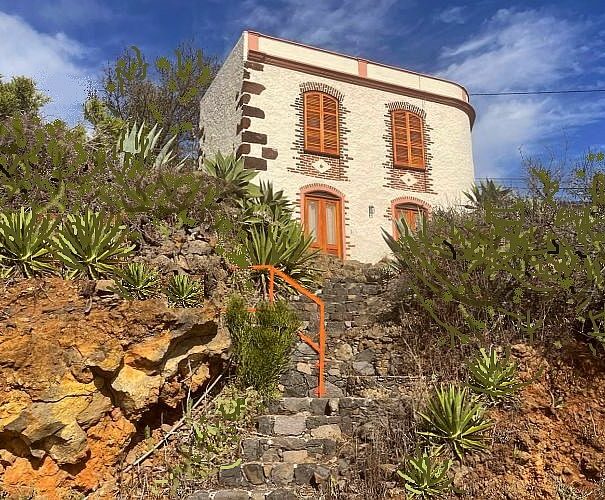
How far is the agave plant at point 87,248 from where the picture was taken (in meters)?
6.18

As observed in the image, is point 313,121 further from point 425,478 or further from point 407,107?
point 425,478

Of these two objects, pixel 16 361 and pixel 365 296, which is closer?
pixel 16 361

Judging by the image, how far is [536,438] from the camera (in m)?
5.99

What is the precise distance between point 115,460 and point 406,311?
203 inches

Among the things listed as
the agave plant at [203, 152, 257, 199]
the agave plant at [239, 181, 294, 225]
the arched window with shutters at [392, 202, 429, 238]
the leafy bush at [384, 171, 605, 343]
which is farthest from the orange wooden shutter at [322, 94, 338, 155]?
the leafy bush at [384, 171, 605, 343]

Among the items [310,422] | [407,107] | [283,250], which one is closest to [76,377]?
[310,422]

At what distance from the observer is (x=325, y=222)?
13914 millimetres

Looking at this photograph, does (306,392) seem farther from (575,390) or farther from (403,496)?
(575,390)

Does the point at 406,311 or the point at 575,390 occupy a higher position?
the point at 406,311

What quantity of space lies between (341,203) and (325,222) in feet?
2.42

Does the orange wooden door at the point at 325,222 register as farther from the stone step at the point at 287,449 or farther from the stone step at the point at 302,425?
the stone step at the point at 287,449

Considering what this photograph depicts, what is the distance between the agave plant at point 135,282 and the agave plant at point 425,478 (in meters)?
3.64

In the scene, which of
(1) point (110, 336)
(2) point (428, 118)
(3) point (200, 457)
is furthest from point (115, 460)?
(2) point (428, 118)

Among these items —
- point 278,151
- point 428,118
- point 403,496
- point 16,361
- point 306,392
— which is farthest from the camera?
point 428,118
